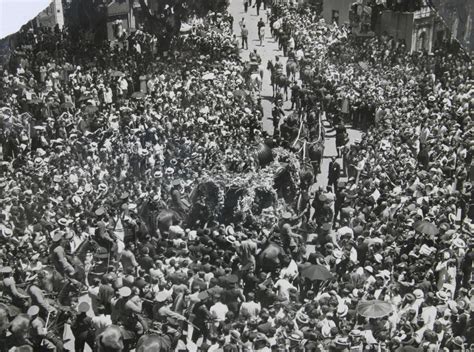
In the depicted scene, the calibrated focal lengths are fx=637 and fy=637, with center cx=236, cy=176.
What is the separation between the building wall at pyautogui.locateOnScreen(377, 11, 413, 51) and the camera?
32.3 m

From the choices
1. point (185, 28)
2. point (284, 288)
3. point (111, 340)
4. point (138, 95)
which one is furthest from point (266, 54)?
point (111, 340)

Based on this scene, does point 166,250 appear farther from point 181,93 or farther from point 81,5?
point 81,5

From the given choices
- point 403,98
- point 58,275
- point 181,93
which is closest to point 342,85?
point 403,98

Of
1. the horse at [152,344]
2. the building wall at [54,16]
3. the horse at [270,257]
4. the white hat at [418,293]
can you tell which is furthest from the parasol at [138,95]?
the white hat at [418,293]

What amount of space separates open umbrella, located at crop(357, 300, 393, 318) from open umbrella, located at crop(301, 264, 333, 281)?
1.43 meters

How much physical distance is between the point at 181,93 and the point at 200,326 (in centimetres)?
1311

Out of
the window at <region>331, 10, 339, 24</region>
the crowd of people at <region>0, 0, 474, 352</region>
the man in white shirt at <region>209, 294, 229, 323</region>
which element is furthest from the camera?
the window at <region>331, 10, 339, 24</region>

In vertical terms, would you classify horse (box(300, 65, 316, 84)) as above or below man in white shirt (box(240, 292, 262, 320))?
above

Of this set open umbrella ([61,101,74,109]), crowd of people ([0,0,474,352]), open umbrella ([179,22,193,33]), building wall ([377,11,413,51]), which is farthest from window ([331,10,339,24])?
open umbrella ([61,101,74,109])

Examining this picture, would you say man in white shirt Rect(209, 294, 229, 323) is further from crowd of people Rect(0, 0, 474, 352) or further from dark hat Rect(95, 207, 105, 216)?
dark hat Rect(95, 207, 105, 216)

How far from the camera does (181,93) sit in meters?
24.0

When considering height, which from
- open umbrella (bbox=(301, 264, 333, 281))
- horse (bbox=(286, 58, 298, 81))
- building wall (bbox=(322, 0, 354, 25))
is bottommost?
open umbrella (bbox=(301, 264, 333, 281))

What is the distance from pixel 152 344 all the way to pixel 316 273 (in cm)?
384

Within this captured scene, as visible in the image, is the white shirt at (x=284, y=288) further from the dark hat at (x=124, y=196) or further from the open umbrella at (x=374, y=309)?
the dark hat at (x=124, y=196)
